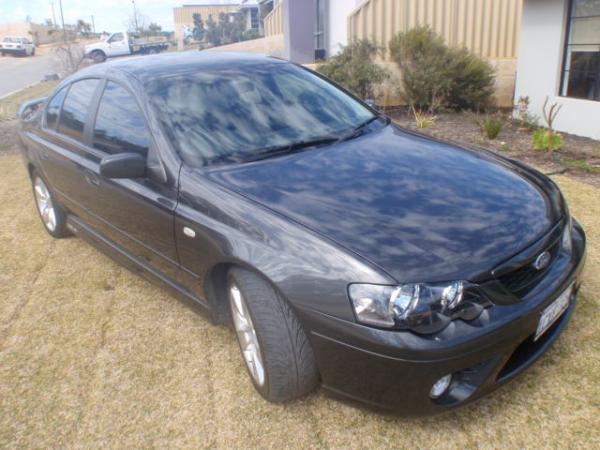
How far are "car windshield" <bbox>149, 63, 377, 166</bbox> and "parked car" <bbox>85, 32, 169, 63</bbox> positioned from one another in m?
30.0

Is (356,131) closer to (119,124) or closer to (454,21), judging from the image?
(119,124)

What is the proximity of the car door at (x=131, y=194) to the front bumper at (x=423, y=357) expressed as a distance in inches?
45.4

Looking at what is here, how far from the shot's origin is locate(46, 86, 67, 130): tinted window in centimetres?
434

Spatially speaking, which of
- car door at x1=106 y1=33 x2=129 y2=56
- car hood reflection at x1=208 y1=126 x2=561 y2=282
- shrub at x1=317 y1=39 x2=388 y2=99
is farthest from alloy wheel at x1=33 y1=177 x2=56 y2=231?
car door at x1=106 y1=33 x2=129 y2=56

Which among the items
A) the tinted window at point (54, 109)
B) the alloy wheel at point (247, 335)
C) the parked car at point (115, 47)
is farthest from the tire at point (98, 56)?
the alloy wheel at point (247, 335)

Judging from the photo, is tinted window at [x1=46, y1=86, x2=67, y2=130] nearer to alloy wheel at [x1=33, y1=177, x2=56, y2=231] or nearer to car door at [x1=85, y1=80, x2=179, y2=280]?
alloy wheel at [x1=33, y1=177, x2=56, y2=231]

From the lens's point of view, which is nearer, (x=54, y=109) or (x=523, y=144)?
(x=54, y=109)

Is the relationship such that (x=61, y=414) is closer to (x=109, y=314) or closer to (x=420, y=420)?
(x=109, y=314)

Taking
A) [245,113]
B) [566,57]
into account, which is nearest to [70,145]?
[245,113]

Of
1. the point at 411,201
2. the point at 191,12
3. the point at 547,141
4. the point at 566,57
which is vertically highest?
the point at 191,12

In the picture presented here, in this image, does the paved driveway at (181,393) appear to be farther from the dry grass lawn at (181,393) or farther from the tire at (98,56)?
the tire at (98,56)

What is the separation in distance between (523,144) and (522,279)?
558cm

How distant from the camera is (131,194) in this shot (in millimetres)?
3189

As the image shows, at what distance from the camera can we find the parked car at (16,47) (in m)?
41.9
